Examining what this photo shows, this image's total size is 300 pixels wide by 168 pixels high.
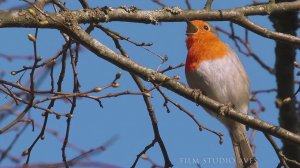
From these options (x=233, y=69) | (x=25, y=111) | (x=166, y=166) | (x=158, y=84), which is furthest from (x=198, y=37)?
(x=25, y=111)

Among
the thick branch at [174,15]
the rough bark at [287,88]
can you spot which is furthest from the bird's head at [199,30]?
the thick branch at [174,15]

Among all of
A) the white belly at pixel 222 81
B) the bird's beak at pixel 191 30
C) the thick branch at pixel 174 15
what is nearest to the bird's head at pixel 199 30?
the bird's beak at pixel 191 30

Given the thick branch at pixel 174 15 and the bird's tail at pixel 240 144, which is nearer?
the thick branch at pixel 174 15

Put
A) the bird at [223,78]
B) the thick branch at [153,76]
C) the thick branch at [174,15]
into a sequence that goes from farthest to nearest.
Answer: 1. the bird at [223,78]
2. the thick branch at [174,15]
3. the thick branch at [153,76]

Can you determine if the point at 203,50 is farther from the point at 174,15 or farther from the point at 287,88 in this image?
the point at 174,15

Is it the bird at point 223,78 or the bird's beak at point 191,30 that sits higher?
the bird's beak at point 191,30

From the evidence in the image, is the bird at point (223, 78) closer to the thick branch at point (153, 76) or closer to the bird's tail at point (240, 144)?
the bird's tail at point (240, 144)

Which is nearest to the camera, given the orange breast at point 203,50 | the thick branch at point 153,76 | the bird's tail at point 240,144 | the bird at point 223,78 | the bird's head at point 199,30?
the thick branch at point 153,76

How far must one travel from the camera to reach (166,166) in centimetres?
442

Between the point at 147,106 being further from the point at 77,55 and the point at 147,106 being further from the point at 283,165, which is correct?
the point at 283,165

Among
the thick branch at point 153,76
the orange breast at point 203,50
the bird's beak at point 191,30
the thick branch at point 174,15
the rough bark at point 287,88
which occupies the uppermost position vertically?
the bird's beak at point 191,30

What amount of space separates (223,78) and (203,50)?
39 centimetres

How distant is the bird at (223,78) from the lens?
5.59 meters

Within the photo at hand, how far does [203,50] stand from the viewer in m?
5.86
